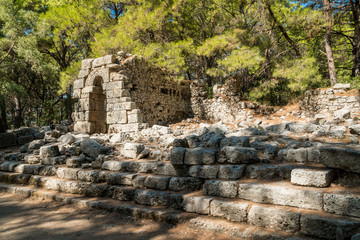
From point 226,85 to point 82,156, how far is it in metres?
9.21

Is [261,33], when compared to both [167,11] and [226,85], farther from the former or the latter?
[167,11]

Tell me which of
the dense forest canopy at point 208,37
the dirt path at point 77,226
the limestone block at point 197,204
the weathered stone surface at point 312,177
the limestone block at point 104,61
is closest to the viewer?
the weathered stone surface at point 312,177

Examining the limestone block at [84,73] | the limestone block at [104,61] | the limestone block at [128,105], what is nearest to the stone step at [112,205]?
the limestone block at [128,105]

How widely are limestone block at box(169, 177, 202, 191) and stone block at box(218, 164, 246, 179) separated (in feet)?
1.45

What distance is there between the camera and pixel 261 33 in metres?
13.3

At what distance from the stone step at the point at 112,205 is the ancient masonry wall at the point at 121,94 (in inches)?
194

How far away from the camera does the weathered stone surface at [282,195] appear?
284 cm

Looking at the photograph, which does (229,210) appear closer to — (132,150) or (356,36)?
(132,150)

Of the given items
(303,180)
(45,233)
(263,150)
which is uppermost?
(263,150)

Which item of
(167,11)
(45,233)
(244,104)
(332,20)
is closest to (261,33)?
(332,20)

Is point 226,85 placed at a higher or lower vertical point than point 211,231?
higher

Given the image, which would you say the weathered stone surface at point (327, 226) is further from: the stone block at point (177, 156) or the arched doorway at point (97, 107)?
the arched doorway at point (97, 107)

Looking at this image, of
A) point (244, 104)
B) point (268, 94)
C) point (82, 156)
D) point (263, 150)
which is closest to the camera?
point (263, 150)

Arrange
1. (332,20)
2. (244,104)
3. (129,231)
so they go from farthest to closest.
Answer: (244,104), (332,20), (129,231)
